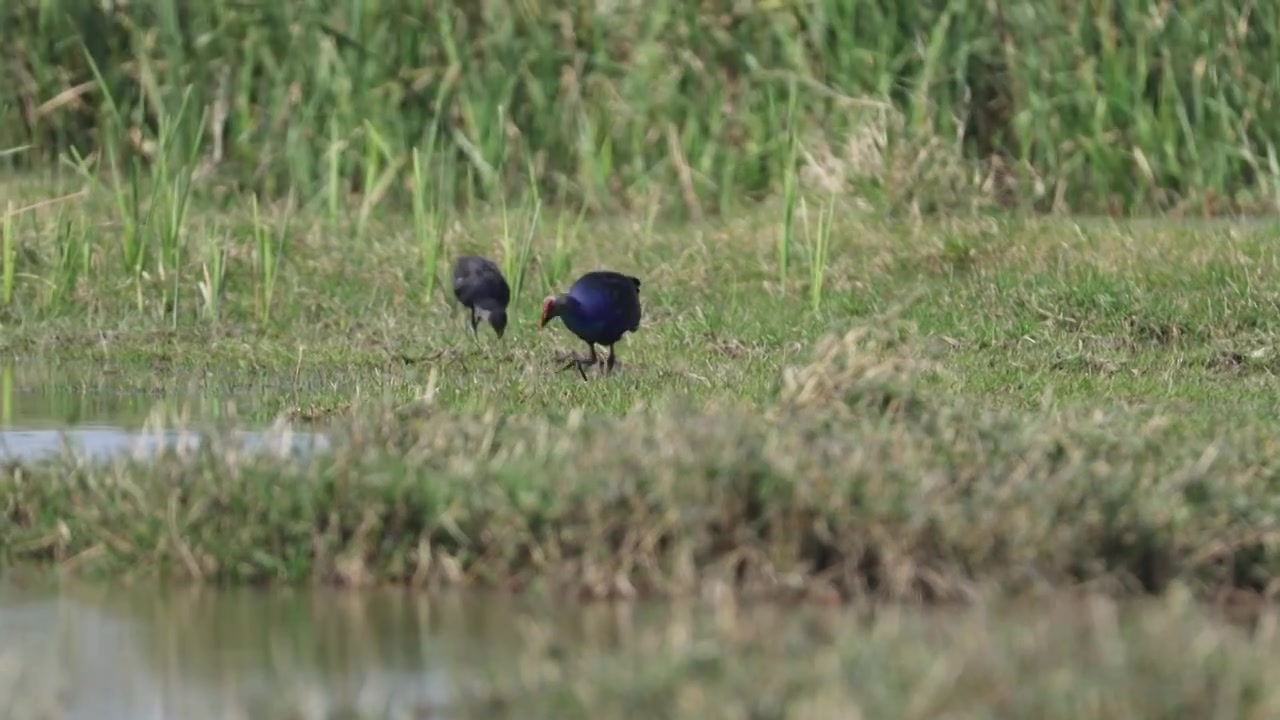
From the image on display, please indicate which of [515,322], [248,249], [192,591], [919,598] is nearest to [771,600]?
[919,598]

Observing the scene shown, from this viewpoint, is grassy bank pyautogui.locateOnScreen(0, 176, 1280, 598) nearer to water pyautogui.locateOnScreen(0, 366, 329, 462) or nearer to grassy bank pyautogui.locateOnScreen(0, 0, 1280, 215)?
water pyautogui.locateOnScreen(0, 366, 329, 462)

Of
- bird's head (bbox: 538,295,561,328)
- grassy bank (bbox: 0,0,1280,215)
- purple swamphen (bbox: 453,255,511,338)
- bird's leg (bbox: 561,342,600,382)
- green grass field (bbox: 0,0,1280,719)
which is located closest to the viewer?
green grass field (bbox: 0,0,1280,719)

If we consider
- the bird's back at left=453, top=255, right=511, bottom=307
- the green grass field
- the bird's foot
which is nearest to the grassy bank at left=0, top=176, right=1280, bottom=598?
the green grass field

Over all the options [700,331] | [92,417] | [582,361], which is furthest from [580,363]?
[92,417]

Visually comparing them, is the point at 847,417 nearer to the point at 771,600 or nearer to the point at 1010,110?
the point at 771,600

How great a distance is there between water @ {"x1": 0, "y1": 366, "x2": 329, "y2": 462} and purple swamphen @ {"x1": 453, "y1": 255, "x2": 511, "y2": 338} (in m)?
1.56

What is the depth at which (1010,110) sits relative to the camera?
13750 millimetres

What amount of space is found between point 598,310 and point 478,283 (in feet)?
3.42

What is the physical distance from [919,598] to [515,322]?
5.34m

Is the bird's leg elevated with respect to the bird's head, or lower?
lower

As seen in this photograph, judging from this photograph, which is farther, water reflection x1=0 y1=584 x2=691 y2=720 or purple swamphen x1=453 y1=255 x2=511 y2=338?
purple swamphen x1=453 y1=255 x2=511 y2=338

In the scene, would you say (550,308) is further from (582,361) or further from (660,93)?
(660,93)

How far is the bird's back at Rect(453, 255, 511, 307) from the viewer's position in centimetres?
1034

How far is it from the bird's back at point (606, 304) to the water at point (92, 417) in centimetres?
141
